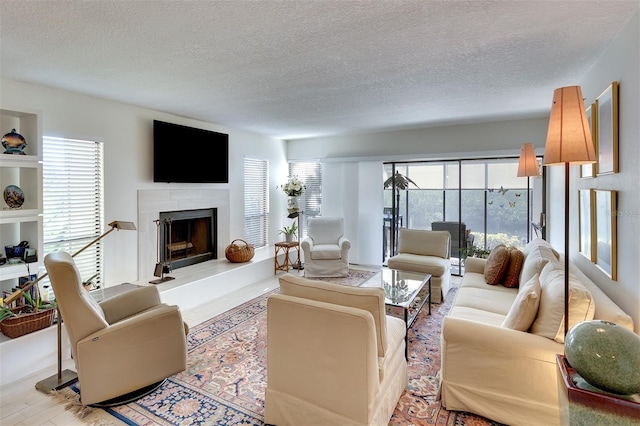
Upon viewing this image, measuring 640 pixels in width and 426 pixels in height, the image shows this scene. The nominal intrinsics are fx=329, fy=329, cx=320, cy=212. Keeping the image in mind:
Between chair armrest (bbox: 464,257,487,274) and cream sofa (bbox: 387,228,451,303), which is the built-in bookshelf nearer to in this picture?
cream sofa (bbox: 387,228,451,303)

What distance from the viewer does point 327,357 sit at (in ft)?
5.69

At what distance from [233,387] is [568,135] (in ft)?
8.84

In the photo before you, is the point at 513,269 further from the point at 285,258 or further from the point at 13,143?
the point at 13,143

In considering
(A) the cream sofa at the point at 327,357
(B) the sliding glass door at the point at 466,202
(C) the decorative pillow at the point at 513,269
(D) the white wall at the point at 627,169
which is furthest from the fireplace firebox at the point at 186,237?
(D) the white wall at the point at 627,169

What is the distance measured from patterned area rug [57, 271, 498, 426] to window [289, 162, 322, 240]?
347 cm

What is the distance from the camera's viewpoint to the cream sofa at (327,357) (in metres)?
1.66

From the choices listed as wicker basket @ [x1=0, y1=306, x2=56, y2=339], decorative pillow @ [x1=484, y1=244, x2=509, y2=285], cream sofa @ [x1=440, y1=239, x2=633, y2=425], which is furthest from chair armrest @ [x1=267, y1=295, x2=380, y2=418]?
decorative pillow @ [x1=484, y1=244, x2=509, y2=285]

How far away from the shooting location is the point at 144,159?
13.7 ft

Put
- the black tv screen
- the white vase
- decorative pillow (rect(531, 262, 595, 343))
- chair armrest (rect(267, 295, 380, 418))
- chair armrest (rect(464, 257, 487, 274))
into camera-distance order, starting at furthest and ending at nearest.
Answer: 1. the white vase
2. the black tv screen
3. chair armrest (rect(464, 257, 487, 274))
4. decorative pillow (rect(531, 262, 595, 343))
5. chair armrest (rect(267, 295, 380, 418))

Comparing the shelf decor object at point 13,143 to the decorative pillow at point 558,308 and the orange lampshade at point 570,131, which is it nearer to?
the orange lampshade at point 570,131

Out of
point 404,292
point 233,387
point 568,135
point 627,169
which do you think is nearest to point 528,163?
point 627,169

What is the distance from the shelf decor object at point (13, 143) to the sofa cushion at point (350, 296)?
8.83ft

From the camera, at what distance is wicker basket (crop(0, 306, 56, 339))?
2.50 m

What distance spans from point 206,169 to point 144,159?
36.4 inches
